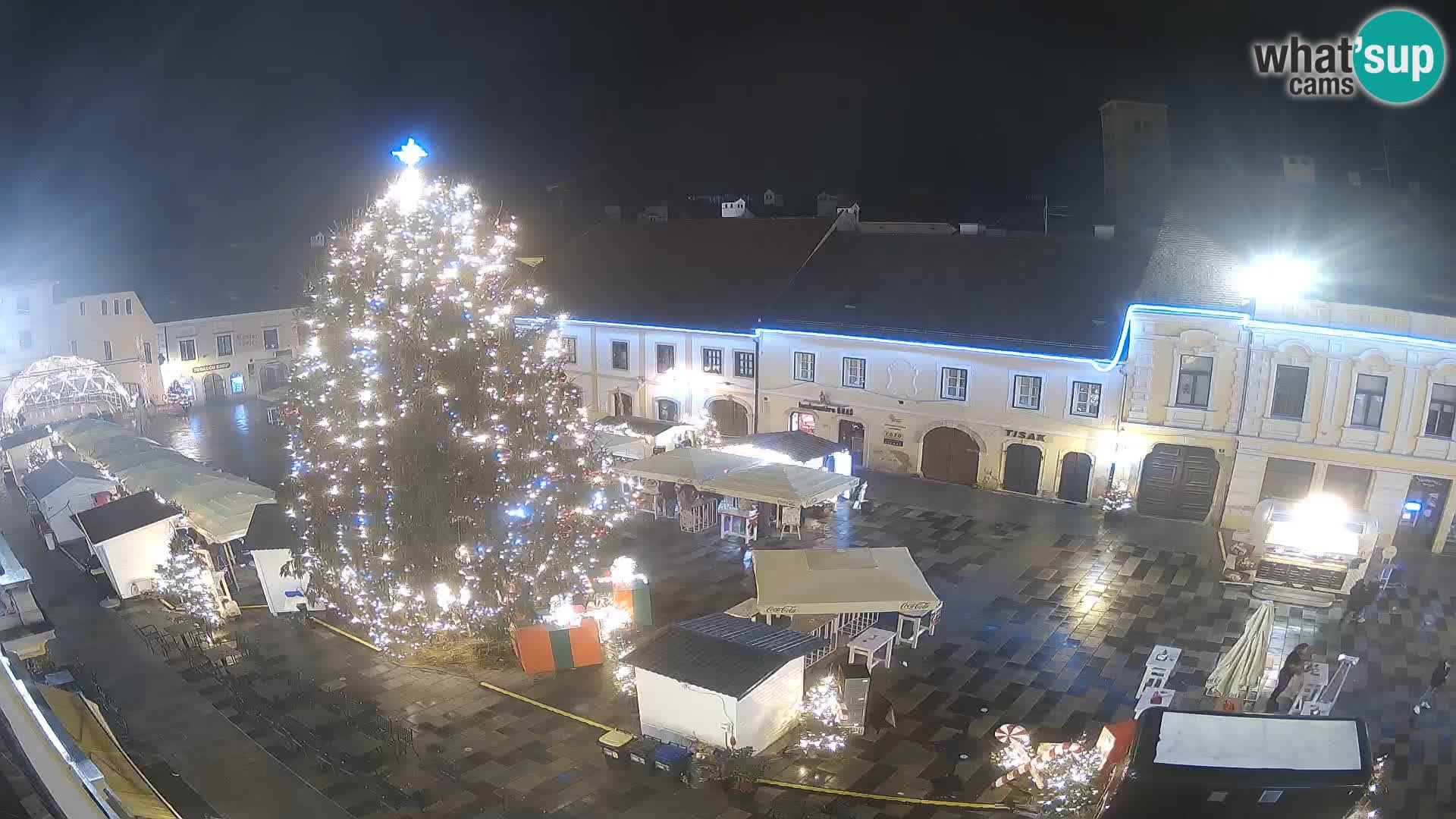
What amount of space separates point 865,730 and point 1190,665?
7266 mm

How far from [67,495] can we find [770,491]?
19.3 meters

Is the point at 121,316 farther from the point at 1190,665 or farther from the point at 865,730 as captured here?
the point at 1190,665

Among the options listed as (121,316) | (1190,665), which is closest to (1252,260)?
(1190,665)

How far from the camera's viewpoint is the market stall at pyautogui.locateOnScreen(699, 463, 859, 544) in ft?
75.8

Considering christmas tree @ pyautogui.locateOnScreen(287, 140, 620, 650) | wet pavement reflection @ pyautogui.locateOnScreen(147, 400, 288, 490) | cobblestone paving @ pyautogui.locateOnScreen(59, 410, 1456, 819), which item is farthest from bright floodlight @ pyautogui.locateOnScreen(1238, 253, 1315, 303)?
wet pavement reflection @ pyautogui.locateOnScreen(147, 400, 288, 490)

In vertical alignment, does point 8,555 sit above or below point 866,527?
above

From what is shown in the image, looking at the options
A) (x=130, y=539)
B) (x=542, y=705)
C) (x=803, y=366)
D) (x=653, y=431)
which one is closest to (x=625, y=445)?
(x=653, y=431)

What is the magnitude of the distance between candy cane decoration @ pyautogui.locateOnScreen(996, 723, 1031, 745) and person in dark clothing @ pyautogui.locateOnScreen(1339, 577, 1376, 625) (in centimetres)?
985

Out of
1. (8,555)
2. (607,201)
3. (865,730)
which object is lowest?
(865,730)

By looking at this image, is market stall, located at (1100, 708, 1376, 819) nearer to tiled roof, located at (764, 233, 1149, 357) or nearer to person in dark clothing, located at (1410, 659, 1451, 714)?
person in dark clothing, located at (1410, 659, 1451, 714)

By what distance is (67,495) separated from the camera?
24.2 metres

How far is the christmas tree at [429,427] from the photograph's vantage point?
52.1ft

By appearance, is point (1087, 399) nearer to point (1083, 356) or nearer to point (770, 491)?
point (1083, 356)

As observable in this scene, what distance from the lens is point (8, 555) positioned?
47.6 feet
